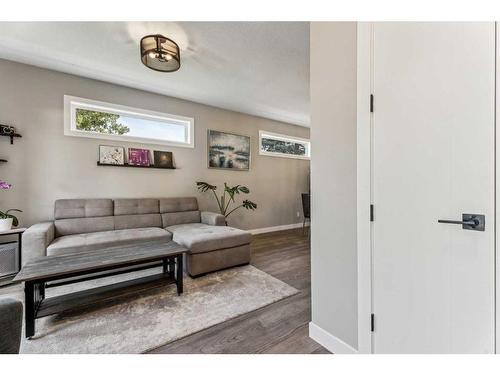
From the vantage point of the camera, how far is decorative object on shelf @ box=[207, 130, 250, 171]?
4.27m

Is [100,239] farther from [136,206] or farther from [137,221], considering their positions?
[136,206]

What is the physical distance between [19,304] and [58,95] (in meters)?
3.28

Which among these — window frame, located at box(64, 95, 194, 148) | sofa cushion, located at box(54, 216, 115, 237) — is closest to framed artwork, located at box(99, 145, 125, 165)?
window frame, located at box(64, 95, 194, 148)

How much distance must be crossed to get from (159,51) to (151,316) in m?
2.45

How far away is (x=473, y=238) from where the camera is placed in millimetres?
870

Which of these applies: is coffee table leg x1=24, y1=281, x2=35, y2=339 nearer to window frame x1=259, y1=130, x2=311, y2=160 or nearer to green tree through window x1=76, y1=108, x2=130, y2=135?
green tree through window x1=76, y1=108, x2=130, y2=135

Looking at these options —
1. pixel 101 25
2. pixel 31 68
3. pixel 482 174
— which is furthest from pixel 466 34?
pixel 31 68

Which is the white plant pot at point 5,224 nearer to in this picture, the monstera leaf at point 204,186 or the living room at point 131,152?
the living room at point 131,152

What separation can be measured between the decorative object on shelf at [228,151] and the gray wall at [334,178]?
117 inches

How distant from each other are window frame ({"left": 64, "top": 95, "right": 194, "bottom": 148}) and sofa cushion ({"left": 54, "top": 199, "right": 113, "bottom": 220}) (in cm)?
96

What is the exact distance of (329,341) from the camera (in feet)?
4.58

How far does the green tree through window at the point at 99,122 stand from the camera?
3150 millimetres

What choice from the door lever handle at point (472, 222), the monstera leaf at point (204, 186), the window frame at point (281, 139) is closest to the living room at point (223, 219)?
the door lever handle at point (472, 222)

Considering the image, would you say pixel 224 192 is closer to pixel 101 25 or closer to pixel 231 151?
pixel 231 151
